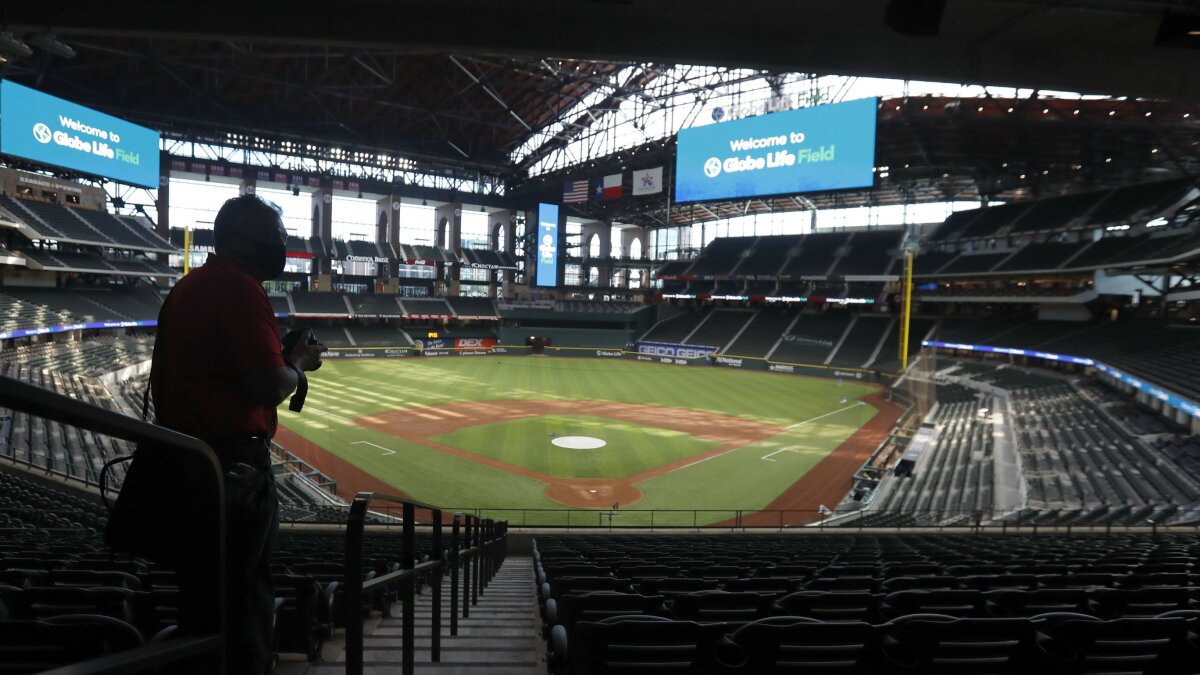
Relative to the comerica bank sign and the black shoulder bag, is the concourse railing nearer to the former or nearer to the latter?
the black shoulder bag

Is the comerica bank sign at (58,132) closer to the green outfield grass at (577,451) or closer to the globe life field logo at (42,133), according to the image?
the globe life field logo at (42,133)

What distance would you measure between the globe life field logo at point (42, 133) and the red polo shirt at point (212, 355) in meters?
58.0

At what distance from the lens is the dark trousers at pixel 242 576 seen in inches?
64.7

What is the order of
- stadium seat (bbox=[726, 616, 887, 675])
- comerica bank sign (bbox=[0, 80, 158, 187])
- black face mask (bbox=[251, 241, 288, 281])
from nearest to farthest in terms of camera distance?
stadium seat (bbox=[726, 616, 887, 675]) < black face mask (bbox=[251, 241, 288, 281]) < comerica bank sign (bbox=[0, 80, 158, 187])

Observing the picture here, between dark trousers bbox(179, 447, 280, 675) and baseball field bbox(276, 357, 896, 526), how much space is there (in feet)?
47.4

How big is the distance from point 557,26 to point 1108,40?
6.96 metres

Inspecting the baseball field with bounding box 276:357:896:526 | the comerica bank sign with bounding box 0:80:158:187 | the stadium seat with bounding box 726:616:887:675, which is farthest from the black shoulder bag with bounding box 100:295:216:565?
the comerica bank sign with bounding box 0:80:158:187

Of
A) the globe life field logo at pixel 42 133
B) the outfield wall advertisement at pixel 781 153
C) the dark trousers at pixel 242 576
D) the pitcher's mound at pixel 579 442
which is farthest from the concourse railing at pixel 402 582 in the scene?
the globe life field logo at pixel 42 133

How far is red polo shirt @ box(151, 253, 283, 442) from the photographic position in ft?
7.91

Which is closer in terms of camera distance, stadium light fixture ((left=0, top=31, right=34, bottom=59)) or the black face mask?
the black face mask

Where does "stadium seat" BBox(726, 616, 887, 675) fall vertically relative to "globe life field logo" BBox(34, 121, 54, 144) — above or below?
below

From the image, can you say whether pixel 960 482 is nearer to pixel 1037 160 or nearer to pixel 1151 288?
pixel 1151 288

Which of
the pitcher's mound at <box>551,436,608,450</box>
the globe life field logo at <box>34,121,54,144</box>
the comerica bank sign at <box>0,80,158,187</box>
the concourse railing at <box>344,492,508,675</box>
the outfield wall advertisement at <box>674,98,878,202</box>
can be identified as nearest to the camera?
the concourse railing at <box>344,492,508,675</box>

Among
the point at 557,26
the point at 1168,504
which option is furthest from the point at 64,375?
the point at 1168,504
